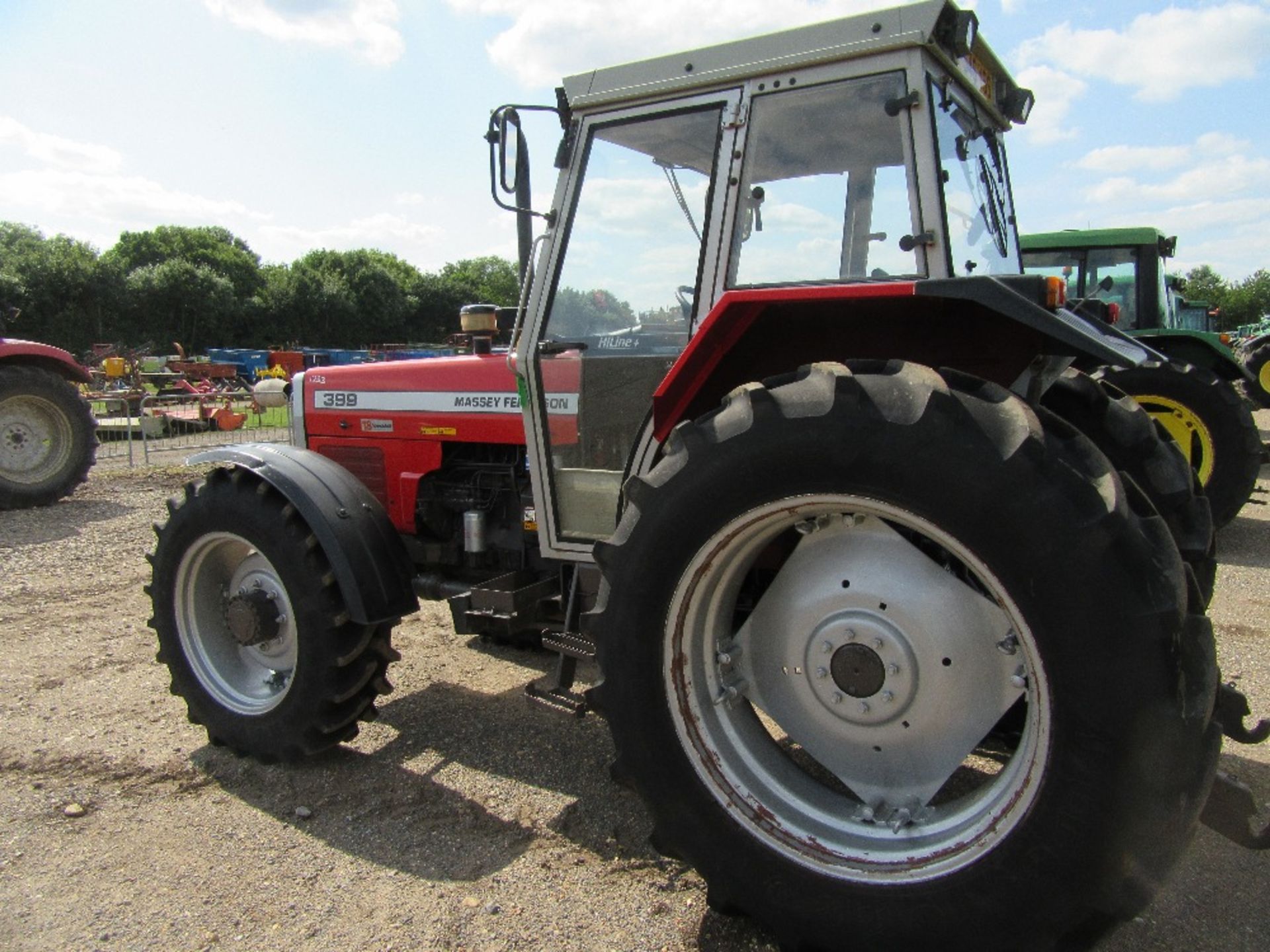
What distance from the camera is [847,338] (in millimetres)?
2652

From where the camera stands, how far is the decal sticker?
10.7 ft

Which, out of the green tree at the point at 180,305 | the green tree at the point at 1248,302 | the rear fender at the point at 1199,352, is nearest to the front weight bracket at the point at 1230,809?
the rear fender at the point at 1199,352

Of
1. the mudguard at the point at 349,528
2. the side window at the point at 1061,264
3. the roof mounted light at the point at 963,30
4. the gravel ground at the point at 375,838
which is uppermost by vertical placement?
the side window at the point at 1061,264

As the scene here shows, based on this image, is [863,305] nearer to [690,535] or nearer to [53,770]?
[690,535]

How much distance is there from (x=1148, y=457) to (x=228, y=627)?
3324mm

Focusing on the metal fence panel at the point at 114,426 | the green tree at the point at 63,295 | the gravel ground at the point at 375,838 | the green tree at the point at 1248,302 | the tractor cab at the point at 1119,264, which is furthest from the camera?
the green tree at the point at 1248,302

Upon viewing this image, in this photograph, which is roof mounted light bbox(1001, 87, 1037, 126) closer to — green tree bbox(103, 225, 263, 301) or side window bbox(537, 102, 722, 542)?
side window bbox(537, 102, 722, 542)

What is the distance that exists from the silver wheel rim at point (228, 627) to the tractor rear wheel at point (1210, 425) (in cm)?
596

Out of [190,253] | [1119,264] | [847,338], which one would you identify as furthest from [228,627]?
[190,253]

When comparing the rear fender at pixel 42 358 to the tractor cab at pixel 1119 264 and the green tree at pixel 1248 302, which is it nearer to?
the tractor cab at pixel 1119 264

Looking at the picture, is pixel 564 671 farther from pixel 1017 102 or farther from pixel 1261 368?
pixel 1261 368

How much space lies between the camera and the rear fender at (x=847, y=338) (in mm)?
2418

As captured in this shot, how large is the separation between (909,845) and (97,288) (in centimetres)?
4225

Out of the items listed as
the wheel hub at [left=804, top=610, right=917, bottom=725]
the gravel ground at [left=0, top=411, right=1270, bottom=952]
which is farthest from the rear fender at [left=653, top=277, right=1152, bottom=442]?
the gravel ground at [left=0, top=411, right=1270, bottom=952]
